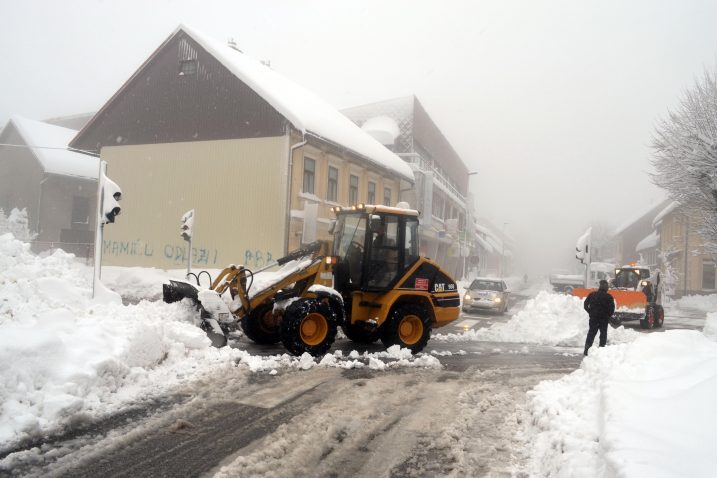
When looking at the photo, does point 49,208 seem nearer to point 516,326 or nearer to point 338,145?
point 338,145

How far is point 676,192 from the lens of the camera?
23016 mm

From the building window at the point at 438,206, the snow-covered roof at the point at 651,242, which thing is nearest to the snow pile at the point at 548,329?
the building window at the point at 438,206

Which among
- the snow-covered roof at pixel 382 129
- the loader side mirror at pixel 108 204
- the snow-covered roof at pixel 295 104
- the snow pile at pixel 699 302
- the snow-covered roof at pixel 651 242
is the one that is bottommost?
the snow pile at pixel 699 302

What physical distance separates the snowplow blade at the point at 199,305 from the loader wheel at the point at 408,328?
284 cm

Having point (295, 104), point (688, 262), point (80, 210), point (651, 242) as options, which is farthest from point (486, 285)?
point (651, 242)

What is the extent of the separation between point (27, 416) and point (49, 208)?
98.9 feet

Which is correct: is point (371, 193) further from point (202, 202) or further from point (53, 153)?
point (53, 153)

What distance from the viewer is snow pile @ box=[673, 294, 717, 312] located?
32.6 m

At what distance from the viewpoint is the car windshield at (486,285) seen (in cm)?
2295

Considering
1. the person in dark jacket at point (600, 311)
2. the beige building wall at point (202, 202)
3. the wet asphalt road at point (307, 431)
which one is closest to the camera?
the wet asphalt road at point (307, 431)

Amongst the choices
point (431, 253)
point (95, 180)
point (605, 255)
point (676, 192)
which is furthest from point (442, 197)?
point (605, 255)

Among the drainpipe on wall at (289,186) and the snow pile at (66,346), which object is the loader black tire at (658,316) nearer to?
the drainpipe on wall at (289,186)

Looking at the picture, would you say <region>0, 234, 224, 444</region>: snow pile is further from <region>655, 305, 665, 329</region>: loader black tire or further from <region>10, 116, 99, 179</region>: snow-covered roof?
<region>10, 116, 99, 179</region>: snow-covered roof

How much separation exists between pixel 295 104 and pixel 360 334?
14035 millimetres
